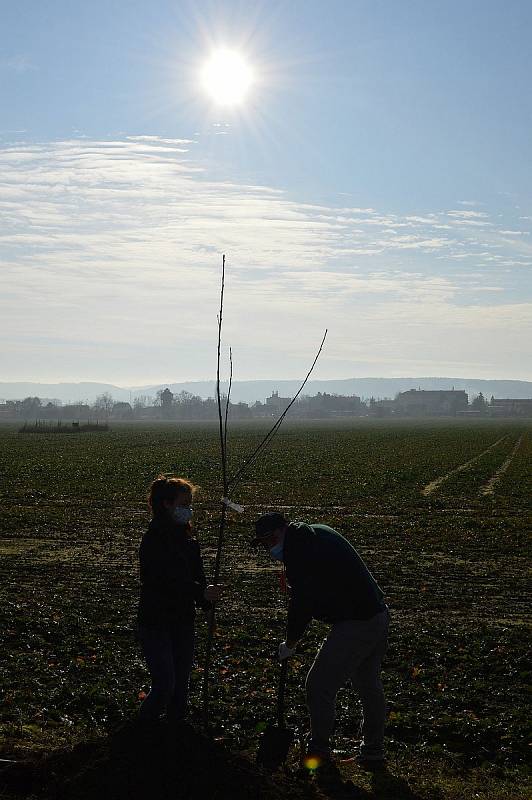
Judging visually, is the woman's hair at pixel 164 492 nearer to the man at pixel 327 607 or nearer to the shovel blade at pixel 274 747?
the man at pixel 327 607

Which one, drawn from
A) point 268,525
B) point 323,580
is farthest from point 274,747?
point 268,525

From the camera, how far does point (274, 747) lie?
600 cm

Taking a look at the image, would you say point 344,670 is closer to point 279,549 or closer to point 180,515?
point 279,549

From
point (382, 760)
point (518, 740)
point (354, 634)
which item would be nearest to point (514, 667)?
point (518, 740)

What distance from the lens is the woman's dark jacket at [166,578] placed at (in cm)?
567

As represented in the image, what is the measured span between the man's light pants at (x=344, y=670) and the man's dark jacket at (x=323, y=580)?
0.34 ft

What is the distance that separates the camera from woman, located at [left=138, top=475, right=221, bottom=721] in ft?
18.6

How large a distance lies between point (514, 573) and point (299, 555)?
30.9 ft

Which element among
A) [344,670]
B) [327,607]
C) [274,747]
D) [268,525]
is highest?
[268,525]

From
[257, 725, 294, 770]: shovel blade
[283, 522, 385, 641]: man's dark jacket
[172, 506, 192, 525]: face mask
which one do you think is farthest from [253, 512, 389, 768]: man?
[172, 506, 192, 525]: face mask

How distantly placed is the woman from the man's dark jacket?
24.9 inches

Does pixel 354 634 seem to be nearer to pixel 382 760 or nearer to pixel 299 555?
pixel 299 555

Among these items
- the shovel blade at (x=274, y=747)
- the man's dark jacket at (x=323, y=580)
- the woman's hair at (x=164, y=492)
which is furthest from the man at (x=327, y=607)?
the woman's hair at (x=164, y=492)

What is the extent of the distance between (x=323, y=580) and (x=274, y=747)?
1.42 meters
